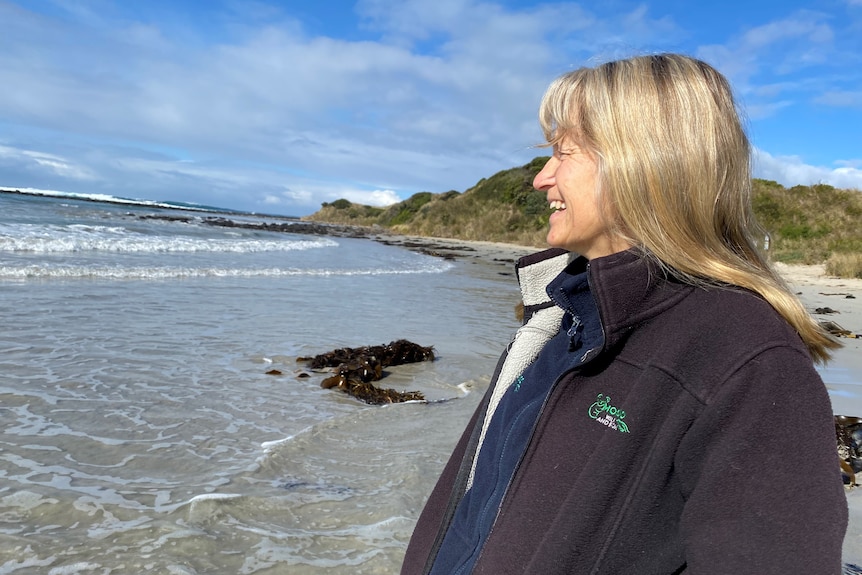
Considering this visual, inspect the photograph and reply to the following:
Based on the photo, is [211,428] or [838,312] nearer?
[211,428]

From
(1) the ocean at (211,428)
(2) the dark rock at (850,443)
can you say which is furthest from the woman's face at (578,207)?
(2) the dark rock at (850,443)

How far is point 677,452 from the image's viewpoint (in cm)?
103

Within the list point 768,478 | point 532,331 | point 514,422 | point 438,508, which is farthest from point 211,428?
point 768,478

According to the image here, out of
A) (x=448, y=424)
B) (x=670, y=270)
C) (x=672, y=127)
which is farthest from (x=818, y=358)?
(x=448, y=424)

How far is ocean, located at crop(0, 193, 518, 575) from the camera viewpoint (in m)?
3.31

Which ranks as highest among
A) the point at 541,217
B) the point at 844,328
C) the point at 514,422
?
the point at 541,217

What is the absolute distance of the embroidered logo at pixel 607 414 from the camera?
3.57 ft

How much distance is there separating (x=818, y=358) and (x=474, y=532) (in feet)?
2.67

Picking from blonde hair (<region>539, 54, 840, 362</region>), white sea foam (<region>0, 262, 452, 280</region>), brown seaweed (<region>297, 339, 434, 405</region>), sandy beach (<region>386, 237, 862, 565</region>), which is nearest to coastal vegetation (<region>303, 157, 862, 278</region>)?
blonde hair (<region>539, 54, 840, 362</region>)

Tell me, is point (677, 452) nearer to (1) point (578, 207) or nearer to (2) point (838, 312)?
(1) point (578, 207)

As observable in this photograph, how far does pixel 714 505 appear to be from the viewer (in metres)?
0.96

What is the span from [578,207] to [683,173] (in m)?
0.22

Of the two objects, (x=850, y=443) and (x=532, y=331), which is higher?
(x=532, y=331)

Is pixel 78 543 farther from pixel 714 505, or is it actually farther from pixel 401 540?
pixel 714 505
